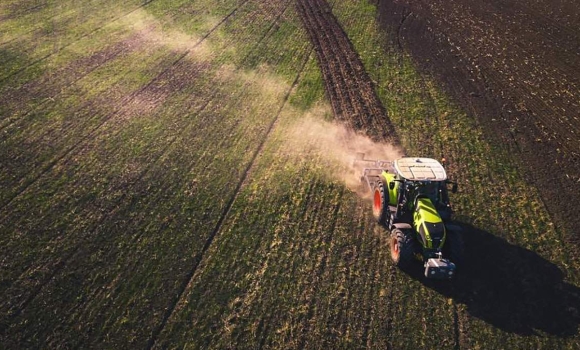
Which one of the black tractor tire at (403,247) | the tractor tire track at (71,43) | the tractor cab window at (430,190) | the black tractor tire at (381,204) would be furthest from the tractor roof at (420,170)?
the tractor tire track at (71,43)

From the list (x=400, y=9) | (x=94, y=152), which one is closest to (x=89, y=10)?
(x=94, y=152)

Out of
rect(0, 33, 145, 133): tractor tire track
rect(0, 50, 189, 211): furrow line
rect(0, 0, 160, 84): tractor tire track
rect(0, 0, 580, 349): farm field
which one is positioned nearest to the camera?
rect(0, 0, 580, 349): farm field

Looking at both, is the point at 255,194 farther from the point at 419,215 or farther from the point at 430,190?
the point at 430,190

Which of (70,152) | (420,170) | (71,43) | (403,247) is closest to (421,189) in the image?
(420,170)

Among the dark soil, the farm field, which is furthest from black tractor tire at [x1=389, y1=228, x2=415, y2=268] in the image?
the dark soil

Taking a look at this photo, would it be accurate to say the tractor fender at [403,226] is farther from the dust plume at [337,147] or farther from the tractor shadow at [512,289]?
the dust plume at [337,147]

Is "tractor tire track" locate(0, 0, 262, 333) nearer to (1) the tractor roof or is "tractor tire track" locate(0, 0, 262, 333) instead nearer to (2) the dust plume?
(2) the dust plume

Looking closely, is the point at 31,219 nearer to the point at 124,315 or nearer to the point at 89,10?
the point at 124,315

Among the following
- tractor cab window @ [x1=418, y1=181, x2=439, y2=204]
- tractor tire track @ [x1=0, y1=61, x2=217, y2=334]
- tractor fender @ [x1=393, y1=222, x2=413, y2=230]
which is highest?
tractor cab window @ [x1=418, y1=181, x2=439, y2=204]

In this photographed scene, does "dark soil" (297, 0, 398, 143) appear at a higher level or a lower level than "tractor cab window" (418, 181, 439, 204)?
lower

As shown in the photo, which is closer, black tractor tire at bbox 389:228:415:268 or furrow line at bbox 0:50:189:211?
black tractor tire at bbox 389:228:415:268
